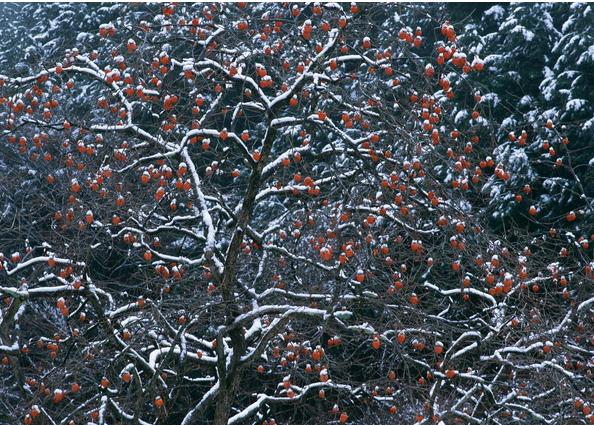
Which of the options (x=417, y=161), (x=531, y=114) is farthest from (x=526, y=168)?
(x=417, y=161)

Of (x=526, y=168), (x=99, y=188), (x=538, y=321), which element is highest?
(x=99, y=188)

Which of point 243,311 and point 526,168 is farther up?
point 243,311

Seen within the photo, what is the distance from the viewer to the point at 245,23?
6.69m

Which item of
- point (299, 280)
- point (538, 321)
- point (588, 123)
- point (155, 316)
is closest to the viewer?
point (155, 316)

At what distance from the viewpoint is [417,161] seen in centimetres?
637

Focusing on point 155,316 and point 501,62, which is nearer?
point 155,316

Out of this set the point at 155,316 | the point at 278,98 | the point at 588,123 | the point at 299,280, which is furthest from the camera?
the point at 588,123

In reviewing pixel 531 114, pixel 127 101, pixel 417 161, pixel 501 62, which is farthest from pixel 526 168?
pixel 127 101

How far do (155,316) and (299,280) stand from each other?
6.96 ft

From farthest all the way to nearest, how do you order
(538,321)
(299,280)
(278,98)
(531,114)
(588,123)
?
(531,114)
(588,123)
(299,280)
(538,321)
(278,98)

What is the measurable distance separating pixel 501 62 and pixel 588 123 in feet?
5.68

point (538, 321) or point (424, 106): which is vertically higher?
point (424, 106)

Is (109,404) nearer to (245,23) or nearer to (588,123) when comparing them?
(245,23)

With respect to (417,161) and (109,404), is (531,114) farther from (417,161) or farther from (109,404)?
(109,404)
